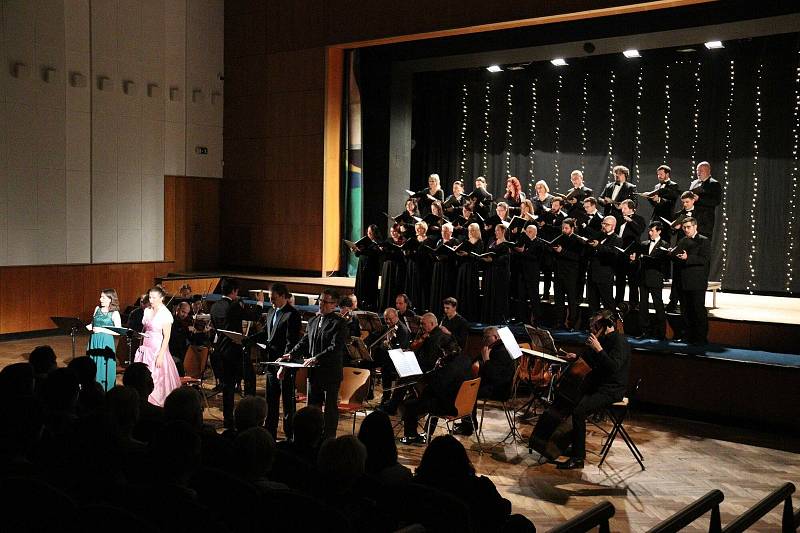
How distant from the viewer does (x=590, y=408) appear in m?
7.27

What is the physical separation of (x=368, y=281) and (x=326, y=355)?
548cm

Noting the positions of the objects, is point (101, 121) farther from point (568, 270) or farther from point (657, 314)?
point (657, 314)

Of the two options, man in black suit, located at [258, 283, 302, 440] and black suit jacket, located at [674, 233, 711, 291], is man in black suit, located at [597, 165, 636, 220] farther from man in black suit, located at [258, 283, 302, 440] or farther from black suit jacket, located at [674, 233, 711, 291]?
man in black suit, located at [258, 283, 302, 440]

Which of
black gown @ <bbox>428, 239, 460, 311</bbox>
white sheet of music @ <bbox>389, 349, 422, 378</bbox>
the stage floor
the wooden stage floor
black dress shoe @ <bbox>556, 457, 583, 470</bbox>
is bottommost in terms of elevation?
the wooden stage floor

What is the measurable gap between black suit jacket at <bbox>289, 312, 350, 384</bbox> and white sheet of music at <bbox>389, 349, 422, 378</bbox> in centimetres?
53

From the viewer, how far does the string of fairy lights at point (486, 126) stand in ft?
53.5

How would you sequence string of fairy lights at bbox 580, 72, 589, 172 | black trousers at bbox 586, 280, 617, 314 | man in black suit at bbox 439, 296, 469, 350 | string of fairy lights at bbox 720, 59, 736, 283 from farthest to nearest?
string of fairy lights at bbox 580, 72, 589, 172, string of fairy lights at bbox 720, 59, 736, 283, black trousers at bbox 586, 280, 617, 314, man in black suit at bbox 439, 296, 469, 350

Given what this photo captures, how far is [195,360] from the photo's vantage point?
896 cm

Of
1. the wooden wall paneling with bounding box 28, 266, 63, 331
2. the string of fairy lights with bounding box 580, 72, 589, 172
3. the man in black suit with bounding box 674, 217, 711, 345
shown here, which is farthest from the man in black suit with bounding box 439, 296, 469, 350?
the wooden wall paneling with bounding box 28, 266, 63, 331

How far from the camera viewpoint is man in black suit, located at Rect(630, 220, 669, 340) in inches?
400

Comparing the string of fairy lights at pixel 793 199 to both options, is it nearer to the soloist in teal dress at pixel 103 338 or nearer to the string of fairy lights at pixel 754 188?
the string of fairy lights at pixel 754 188

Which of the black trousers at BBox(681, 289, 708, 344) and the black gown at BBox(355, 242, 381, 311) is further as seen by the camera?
the black gown at BBox(355, 242, 381, 311)

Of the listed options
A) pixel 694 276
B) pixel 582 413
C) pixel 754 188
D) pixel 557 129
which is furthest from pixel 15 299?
pixel 754 188

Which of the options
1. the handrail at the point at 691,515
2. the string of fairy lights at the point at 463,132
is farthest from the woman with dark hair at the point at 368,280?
the handrail at the point at 691,515
